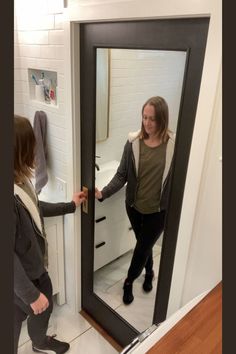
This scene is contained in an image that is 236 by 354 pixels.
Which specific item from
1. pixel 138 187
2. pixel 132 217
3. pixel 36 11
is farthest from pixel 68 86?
pixel 132 217

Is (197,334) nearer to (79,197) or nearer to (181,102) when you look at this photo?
(181,102)

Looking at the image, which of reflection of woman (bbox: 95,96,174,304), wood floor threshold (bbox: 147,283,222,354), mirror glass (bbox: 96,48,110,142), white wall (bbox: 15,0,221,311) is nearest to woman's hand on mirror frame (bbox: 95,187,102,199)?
reflection of woman (bbox: 95,96,174,304)

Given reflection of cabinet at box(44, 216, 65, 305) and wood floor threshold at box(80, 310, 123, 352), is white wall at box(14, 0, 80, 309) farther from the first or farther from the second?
wood floor threshold at box(80, 310, 123, 352)

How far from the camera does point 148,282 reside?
1792 mm

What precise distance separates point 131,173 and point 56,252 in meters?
0.80

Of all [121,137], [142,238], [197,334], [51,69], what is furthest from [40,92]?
[197,334]

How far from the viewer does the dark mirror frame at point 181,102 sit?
106cm

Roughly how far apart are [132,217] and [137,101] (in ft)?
2.33

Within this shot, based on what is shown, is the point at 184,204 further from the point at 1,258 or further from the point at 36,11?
the point at 36,11

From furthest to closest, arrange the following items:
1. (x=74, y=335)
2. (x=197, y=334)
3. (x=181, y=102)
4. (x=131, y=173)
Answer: (x=74, y=335) → (x=131, y=173) → (x=181, y=102) → (x=197, y=334)

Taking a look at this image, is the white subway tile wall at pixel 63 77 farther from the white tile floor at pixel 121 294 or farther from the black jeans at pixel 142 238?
the white tile floor at pixel 121 294

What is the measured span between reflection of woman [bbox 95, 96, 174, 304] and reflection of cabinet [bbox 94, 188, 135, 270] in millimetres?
92

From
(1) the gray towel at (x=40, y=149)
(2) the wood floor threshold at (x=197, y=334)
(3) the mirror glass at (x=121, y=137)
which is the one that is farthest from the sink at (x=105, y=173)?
(2) the wood floor threshold at (x=197, y=334)

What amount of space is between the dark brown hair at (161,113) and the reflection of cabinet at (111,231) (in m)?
0.51
